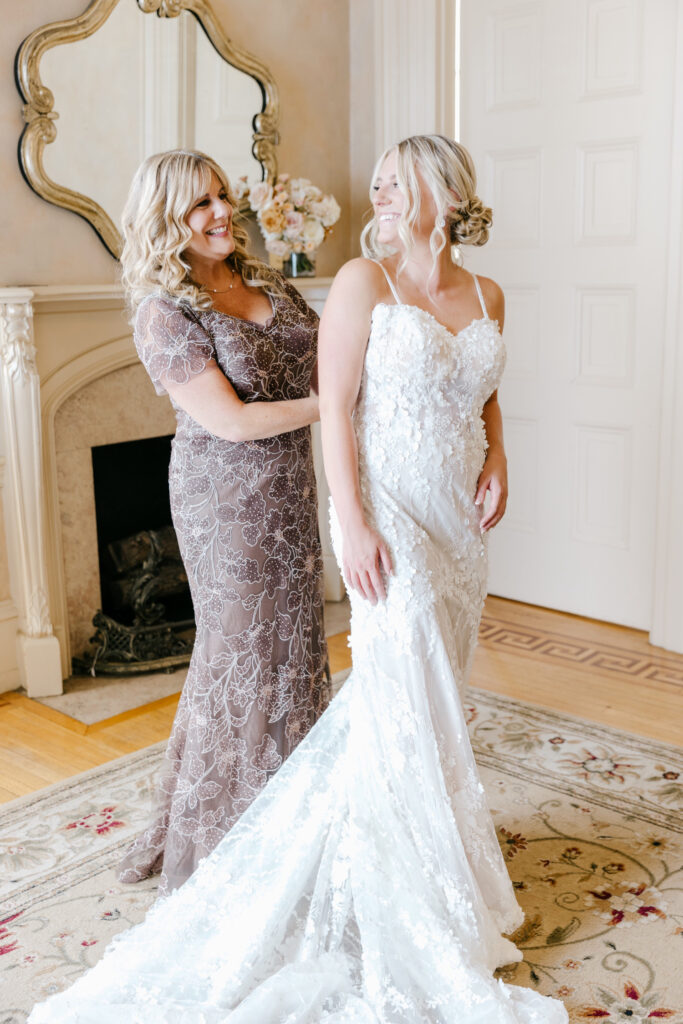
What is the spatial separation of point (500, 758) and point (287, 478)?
1312 millimetres

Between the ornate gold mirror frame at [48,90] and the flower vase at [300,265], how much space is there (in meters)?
0.81

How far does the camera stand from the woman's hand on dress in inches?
91.5

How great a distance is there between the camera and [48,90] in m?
3.59

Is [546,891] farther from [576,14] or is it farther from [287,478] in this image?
[576,14]

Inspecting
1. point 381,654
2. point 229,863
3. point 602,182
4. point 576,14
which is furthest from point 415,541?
point 576,14

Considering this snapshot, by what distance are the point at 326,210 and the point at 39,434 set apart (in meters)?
1.55

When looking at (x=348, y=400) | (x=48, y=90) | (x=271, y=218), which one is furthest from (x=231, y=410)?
(x=271, y=218)

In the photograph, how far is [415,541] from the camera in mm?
2143

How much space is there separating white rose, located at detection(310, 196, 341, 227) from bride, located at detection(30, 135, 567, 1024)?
2.18 metres

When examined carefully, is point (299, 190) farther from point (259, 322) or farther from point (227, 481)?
point (227, 481)

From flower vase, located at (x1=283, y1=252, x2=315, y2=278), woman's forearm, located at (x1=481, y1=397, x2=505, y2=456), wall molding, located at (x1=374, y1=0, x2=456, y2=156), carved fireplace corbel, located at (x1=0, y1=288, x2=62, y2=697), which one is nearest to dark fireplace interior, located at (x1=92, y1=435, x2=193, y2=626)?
carved fireplace corbel, located at (x1=0, y1=288, x2=62, y2=697)

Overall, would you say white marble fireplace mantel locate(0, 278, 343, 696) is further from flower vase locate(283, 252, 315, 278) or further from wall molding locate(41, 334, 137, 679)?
flower vase locate(283, 252, 315, 278)

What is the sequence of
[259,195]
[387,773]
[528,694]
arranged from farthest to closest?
[259,195] → [528,694] → [387,773]

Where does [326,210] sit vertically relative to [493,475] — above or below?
above
